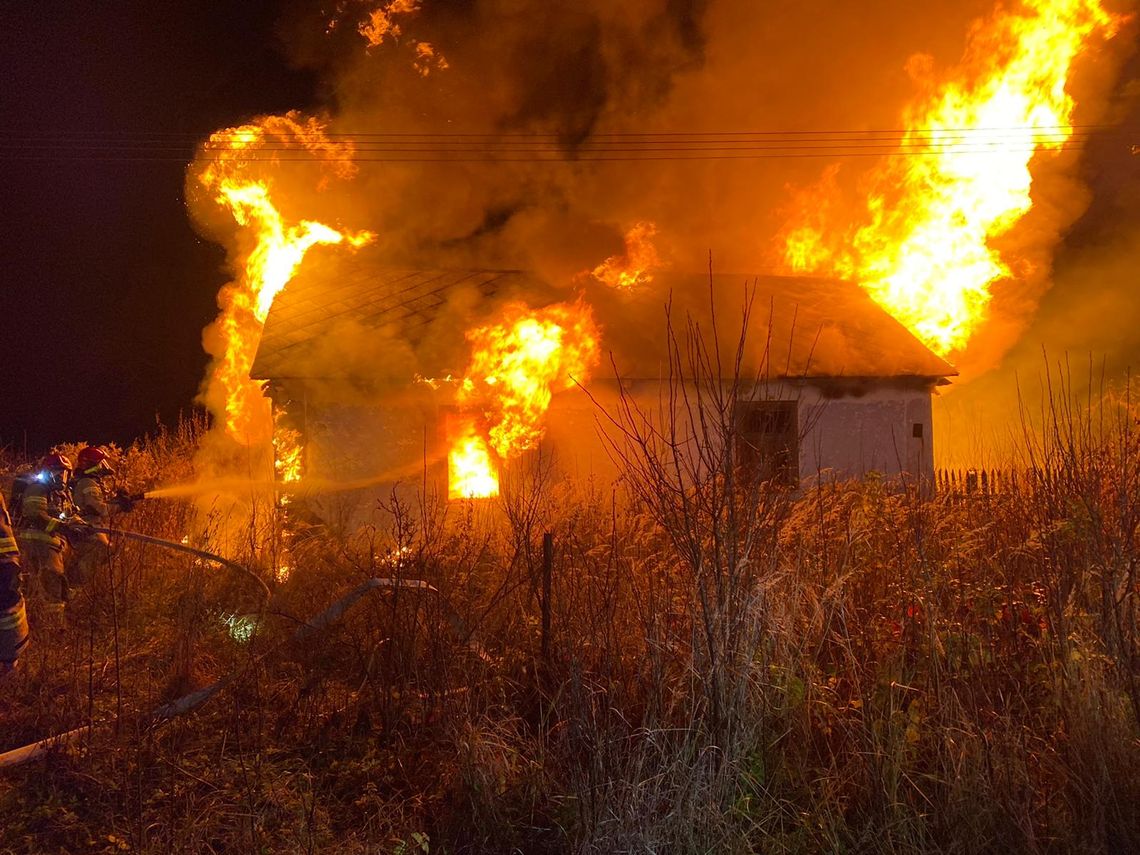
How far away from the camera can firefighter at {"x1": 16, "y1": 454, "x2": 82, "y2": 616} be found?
6473 mm

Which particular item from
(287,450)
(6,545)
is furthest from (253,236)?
(6,545)

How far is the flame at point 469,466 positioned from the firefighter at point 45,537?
15.6 feet

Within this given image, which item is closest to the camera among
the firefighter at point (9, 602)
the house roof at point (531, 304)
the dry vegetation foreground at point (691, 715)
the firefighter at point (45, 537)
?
the dry vegetation foreground at point (691, 715)

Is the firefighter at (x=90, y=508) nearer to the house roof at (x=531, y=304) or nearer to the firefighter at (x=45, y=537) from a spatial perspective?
the firefighter at (x=45, y=537)

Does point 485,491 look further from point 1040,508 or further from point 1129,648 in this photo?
point 1129,648

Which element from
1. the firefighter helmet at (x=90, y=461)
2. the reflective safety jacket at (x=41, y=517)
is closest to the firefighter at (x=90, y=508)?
the firefighter helmet at (x=90, y=461)

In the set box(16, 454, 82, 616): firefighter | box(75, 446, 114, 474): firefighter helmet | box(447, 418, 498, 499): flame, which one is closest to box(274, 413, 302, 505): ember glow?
box(447, 418, 498, 499): flame

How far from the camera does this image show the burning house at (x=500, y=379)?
10.1 m

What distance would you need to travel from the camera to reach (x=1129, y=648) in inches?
131

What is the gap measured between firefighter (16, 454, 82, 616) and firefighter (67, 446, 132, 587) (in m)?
0.24

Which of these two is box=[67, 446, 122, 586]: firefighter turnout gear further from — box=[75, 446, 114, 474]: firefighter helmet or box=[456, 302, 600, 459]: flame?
box=[456, 302, 600, 459]: flame

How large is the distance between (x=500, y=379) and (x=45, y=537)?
5.46m

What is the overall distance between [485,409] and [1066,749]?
26.4 ft

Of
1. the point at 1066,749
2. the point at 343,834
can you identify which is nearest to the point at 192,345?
the point at 343,834
